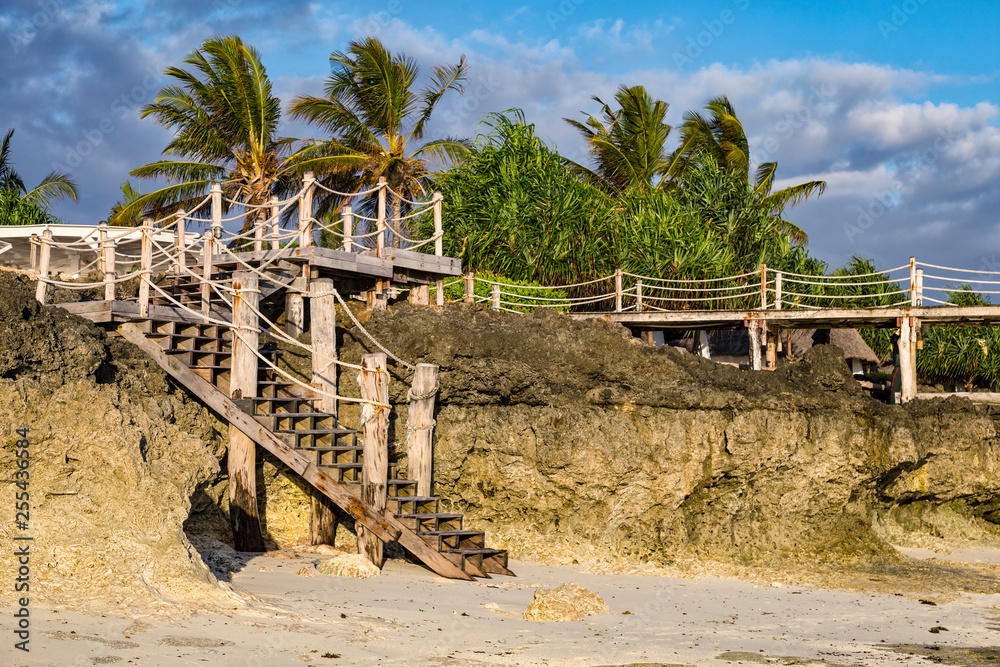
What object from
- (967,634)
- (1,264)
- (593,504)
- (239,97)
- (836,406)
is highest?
(239,97)

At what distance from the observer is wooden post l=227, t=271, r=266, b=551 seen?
12.5m

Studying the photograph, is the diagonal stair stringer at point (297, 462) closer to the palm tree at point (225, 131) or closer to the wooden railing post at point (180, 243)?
the wooden railing post at point (180, 243)

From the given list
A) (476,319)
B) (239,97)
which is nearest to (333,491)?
(476,319)

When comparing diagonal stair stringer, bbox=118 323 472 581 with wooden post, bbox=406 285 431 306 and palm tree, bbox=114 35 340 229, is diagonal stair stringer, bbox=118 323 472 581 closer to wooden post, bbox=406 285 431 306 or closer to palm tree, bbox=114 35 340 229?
wooden post, bbox=406 285 431 306

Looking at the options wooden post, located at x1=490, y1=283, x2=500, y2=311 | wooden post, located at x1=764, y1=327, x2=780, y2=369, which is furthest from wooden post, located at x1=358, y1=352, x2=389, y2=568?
wooden post, located at x1=764, y1=327, x2=780, y2=369

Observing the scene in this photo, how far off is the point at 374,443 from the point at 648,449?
3963mm

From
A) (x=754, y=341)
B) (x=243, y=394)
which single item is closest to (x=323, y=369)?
(x=243, y=394)

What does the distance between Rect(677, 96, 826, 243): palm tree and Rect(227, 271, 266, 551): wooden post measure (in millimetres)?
22650

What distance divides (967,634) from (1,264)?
19325 mm

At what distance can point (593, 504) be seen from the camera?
44.4 ft

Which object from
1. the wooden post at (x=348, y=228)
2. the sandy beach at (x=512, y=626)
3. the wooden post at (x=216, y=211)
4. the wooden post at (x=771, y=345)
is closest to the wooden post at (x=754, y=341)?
the wooden post at (x=771, y=345)

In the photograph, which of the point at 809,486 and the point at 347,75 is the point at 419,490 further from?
the point at 347,75

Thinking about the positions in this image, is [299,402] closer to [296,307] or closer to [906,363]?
[296,307]

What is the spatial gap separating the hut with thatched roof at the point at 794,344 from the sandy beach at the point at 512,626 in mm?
16573
